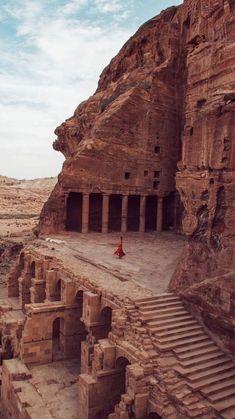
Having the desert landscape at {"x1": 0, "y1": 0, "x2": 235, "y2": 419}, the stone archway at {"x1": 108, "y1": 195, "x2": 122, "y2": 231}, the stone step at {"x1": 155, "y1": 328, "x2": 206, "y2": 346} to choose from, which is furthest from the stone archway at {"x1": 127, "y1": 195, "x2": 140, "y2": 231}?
the stone step at {"x1": 155, "y1": 328, "x2": 206, "y2": 346}

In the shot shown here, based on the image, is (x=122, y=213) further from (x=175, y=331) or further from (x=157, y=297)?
(x=175, y=331)

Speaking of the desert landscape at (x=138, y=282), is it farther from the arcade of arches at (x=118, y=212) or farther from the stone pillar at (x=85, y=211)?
the arcade of arches at (x=118, y=212)

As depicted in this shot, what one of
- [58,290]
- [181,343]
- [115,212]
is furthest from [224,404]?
[115,212]

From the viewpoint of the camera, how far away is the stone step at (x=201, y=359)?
12.0 m

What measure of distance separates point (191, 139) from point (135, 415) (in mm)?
9189

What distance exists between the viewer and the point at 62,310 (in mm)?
17766

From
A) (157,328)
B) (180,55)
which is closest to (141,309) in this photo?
(157,328)

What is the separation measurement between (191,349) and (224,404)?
2099 mm

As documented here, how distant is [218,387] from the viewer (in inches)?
450

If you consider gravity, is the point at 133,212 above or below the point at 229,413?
above

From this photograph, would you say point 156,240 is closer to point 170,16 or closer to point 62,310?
point 62,310

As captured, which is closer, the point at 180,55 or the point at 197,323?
the point at 197,323

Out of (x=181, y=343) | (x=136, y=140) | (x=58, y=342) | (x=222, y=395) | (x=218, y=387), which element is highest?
(x=136, y=140)

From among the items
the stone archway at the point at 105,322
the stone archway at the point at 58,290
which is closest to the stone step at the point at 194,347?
the stone archway at the point at 105,322
